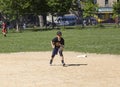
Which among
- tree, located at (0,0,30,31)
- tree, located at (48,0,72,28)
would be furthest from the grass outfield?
tree, located at (48,0,72,28)

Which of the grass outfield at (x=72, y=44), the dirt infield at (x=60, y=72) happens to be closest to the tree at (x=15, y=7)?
the grass outfield at (x=72, y=44)

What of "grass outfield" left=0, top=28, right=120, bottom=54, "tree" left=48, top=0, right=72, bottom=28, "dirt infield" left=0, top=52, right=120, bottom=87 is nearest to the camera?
"dirt infield" left=0, top=52, right=120, bottom=87

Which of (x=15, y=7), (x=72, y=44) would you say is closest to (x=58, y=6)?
(x=15, y=7)

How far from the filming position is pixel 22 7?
66.6 metres

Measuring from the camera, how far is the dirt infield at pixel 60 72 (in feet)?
46.0

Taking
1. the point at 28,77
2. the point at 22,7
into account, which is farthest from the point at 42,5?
the point at 28,77

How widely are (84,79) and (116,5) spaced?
68249 millimetres

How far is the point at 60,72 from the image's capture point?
1689 cm

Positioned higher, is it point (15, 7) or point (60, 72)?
point (15, 7)

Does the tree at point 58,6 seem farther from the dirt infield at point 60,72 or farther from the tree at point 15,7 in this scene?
the dirt infield at point 60,72

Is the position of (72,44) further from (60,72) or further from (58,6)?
(58,6)

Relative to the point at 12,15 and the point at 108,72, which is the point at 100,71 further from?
the point at 12,15

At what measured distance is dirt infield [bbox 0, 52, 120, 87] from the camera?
14016 mm

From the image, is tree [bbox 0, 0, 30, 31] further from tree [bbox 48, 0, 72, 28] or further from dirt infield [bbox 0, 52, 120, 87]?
dirt infield [bbox 0, 52, 120, 87]
